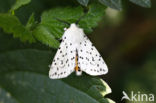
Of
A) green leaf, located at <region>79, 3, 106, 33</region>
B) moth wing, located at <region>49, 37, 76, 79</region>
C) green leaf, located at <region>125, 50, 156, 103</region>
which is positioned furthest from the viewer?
green leaf, located at <region>125, 50, 156, 103</region>

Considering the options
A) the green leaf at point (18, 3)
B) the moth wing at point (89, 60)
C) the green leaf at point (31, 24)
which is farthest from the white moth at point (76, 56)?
the green leaf at point (18, 3)

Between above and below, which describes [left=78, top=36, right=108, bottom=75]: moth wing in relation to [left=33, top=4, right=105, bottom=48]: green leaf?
below

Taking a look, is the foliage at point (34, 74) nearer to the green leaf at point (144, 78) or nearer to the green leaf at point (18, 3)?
the green leaf at point (18, 3)

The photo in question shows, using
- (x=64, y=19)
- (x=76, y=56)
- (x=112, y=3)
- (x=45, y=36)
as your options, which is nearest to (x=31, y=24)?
(x=45, y=36)

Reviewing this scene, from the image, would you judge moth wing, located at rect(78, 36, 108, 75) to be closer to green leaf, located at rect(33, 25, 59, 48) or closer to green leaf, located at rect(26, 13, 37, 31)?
green leaf, located at rect(33, 25, 59, 48)

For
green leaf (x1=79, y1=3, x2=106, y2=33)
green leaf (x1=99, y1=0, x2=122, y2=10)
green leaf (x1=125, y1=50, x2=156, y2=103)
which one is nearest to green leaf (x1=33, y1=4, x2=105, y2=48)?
green leaf (x1=79, y1=3, x2=106, y2=33)

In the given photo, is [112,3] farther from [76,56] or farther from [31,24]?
[31,24]
